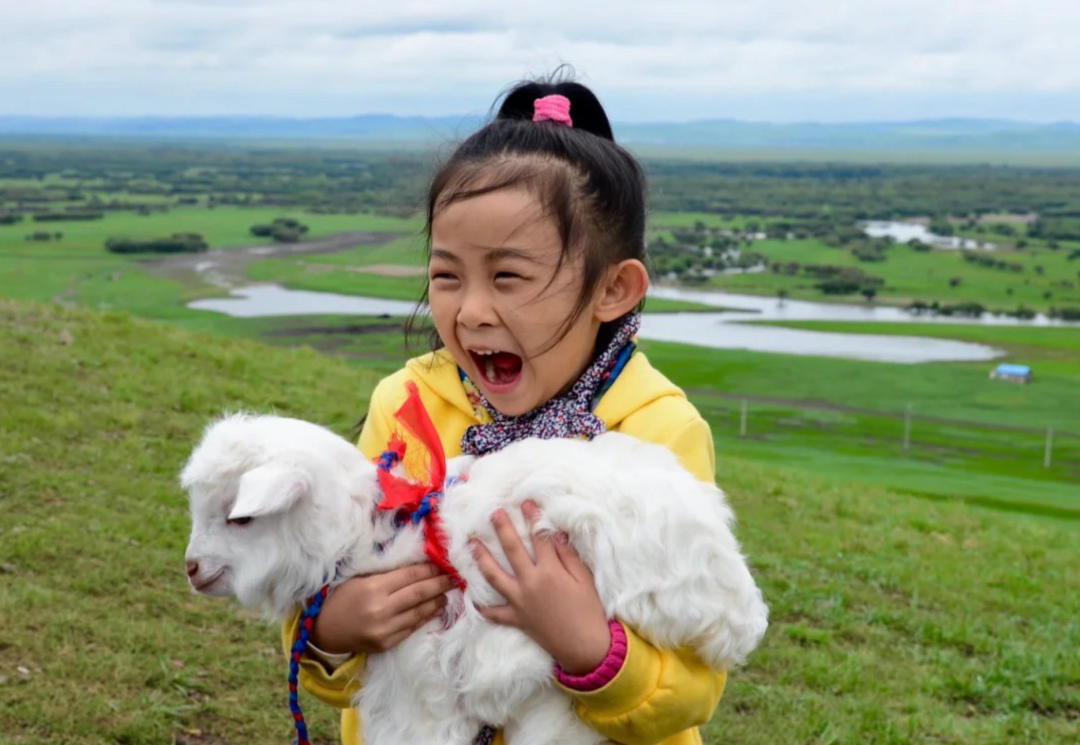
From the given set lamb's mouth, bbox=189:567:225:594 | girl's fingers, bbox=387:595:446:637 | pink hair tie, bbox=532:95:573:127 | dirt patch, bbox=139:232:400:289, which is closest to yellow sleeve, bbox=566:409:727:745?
girl's fingers, bbox=387:595:446:637

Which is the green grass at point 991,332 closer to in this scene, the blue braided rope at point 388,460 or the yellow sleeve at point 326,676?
the blue braided rope at point 388,460

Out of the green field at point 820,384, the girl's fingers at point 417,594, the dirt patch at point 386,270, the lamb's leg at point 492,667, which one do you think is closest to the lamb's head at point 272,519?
the girl's fingers at point 417,594

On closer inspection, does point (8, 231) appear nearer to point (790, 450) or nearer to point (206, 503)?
point (790, 450)

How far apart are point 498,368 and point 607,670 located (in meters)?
0.82

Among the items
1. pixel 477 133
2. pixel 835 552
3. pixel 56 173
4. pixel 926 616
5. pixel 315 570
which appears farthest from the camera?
pixel 56 173

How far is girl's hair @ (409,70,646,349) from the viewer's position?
289cm

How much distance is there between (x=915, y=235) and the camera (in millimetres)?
102812

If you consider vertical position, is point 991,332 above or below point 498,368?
below

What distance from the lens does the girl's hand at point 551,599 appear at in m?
2.59

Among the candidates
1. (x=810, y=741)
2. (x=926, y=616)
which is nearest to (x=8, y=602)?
(x=810, y=741)

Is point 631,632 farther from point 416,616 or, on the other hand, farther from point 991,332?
A: point 991,332

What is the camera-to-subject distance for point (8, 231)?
54.2 m

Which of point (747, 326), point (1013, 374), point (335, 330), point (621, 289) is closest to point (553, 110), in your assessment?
point (621, 289)

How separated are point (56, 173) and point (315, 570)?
132993 millimetres
